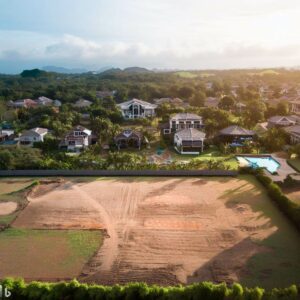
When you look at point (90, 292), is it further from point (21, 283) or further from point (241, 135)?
point (241, 135)

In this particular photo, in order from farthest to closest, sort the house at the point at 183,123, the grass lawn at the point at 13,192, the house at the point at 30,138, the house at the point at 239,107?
the house at the point at 239,107, the house at the point at 183,123, the house at the point at 30,138, the grass lawn at the point at 13,192

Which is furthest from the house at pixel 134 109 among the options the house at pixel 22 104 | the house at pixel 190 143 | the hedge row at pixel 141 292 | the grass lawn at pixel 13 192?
the hedge row at pixel 141 292

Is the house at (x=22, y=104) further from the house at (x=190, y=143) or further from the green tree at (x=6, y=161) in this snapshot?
the house at (x=190, y=143)

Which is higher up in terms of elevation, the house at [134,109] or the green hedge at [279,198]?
the house at [134,109]

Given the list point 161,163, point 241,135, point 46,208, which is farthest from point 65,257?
point 241,135

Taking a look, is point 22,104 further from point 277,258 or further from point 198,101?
point 277,258

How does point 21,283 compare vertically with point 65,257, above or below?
above
